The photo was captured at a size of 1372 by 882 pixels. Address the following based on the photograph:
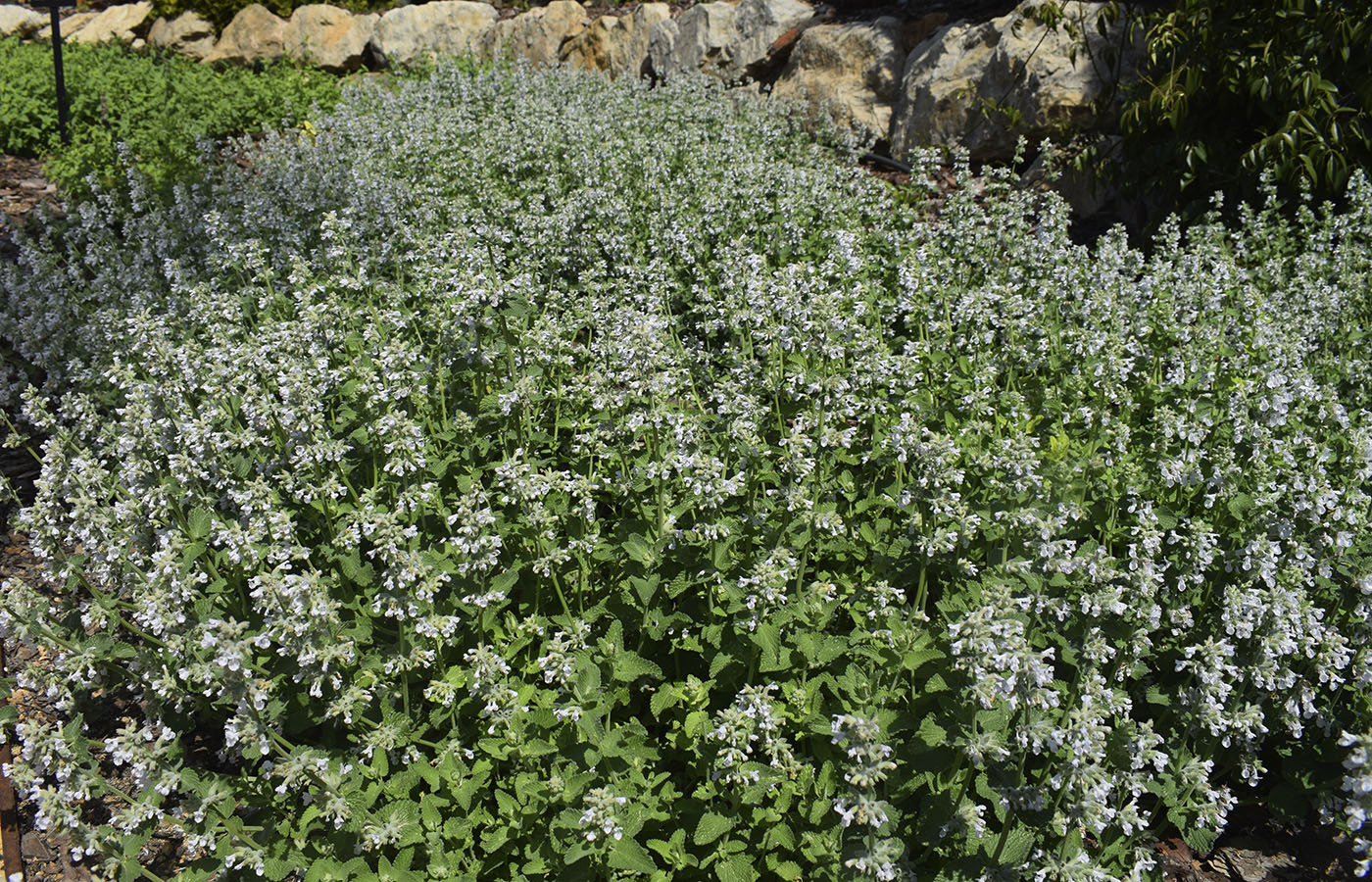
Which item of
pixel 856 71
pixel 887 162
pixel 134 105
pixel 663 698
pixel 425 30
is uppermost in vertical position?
pixel 425 30

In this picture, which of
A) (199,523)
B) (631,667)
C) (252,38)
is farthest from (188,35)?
(631,667)

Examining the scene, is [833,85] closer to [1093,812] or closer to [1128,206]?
[1128,206]

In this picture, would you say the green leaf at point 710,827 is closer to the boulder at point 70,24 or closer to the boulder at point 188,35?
the boulder at point 188,35

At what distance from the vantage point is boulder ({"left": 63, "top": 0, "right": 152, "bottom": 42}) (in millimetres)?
17672

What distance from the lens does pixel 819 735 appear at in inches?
121

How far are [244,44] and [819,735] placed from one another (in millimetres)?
16786

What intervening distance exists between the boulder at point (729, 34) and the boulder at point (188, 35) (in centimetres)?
932

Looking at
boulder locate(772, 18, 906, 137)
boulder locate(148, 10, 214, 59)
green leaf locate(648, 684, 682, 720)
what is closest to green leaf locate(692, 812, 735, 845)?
green leaf locate(648, 684, 682, 720)

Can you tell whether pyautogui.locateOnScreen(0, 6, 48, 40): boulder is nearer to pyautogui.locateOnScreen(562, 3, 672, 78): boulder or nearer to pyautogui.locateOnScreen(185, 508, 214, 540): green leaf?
pyautogui.locateOnScreen(562, 3, 672, 78): boulder

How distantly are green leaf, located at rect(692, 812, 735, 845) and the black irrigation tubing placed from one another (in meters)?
7.18

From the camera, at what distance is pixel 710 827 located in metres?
2.79

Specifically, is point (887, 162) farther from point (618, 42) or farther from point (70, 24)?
point (70, 24)

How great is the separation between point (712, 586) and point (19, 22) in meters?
21.6

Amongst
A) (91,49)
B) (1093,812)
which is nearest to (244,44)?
(91,49)
